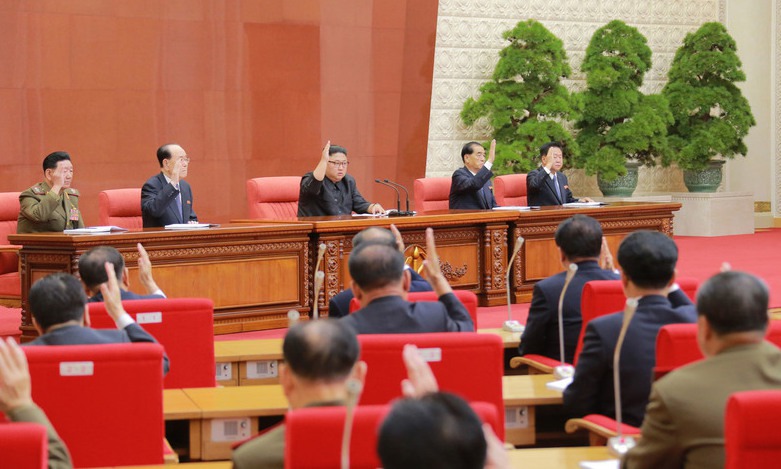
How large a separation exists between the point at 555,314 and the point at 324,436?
93.3 inches

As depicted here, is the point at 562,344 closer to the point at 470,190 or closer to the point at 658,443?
the point at 658,443

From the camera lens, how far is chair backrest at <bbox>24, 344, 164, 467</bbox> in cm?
270

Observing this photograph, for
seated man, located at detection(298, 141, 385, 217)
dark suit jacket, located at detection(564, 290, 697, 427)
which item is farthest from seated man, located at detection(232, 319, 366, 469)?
seated man, located at detection(298, 141, 385, 217)

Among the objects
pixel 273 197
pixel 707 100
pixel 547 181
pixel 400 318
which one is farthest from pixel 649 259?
pixel 707 100

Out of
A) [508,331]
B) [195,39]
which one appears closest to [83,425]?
[508,331]

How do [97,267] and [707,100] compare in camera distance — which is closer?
[97,267]

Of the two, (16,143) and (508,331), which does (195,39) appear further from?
(508,331)

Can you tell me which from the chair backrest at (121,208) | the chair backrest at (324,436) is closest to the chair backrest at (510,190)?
the chair backrest at (121,208)

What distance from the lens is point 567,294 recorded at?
405cm

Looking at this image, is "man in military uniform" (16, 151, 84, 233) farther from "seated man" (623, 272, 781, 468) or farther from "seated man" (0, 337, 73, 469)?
"seated man" (623, 272, 781, 468)

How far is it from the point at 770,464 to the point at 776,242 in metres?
10.5

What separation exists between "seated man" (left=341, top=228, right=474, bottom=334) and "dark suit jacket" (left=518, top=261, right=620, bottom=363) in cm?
96

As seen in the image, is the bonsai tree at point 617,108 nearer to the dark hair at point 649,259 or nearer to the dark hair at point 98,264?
the dark hair at point 98,264

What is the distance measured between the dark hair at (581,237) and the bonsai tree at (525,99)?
292 inches
